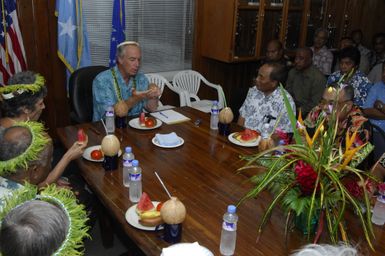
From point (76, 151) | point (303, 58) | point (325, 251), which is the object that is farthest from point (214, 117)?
point (303, 58)

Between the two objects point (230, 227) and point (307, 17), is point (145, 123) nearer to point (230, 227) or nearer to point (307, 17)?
point (230, 227)

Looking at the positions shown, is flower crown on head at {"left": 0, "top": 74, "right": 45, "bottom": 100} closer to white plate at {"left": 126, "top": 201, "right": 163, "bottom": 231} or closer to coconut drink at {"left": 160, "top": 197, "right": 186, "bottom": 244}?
white plate at {"left": 126, "top": 201, "right": 163, "bottom": 231}

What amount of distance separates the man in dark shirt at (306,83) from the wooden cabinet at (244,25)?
667 millimetres

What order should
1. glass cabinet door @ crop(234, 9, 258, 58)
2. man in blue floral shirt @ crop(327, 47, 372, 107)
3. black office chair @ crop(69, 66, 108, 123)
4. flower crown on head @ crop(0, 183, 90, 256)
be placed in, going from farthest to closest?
glass cabinet door @ crop(234, 9, 258, 58), man in blue floral shirt @ crop(327, 47, 372, 107), black office chair @ crop(69, 66, 108, 123), flower crown on head @ crop(0, 183, 90, 256)

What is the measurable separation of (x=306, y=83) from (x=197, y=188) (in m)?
2.50

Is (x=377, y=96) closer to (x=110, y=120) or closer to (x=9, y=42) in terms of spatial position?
(x=110, y=120)

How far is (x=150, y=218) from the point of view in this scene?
1.42m

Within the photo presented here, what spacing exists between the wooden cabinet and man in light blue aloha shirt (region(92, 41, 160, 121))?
1.54 m

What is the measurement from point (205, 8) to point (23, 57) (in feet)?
6.87

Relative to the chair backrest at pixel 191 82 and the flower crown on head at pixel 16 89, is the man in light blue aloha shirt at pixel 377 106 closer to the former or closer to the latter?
the chair backrest at pixel 191 82

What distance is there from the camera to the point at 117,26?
12.2 ft

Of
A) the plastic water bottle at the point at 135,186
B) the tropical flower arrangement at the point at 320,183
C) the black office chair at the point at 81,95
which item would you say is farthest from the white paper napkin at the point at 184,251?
the black office chair at the point at 81,95

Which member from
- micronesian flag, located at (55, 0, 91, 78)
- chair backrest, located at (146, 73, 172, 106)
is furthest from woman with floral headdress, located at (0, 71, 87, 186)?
chair backrest, located at (146, 73, 172, 106)

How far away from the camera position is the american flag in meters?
3.21
